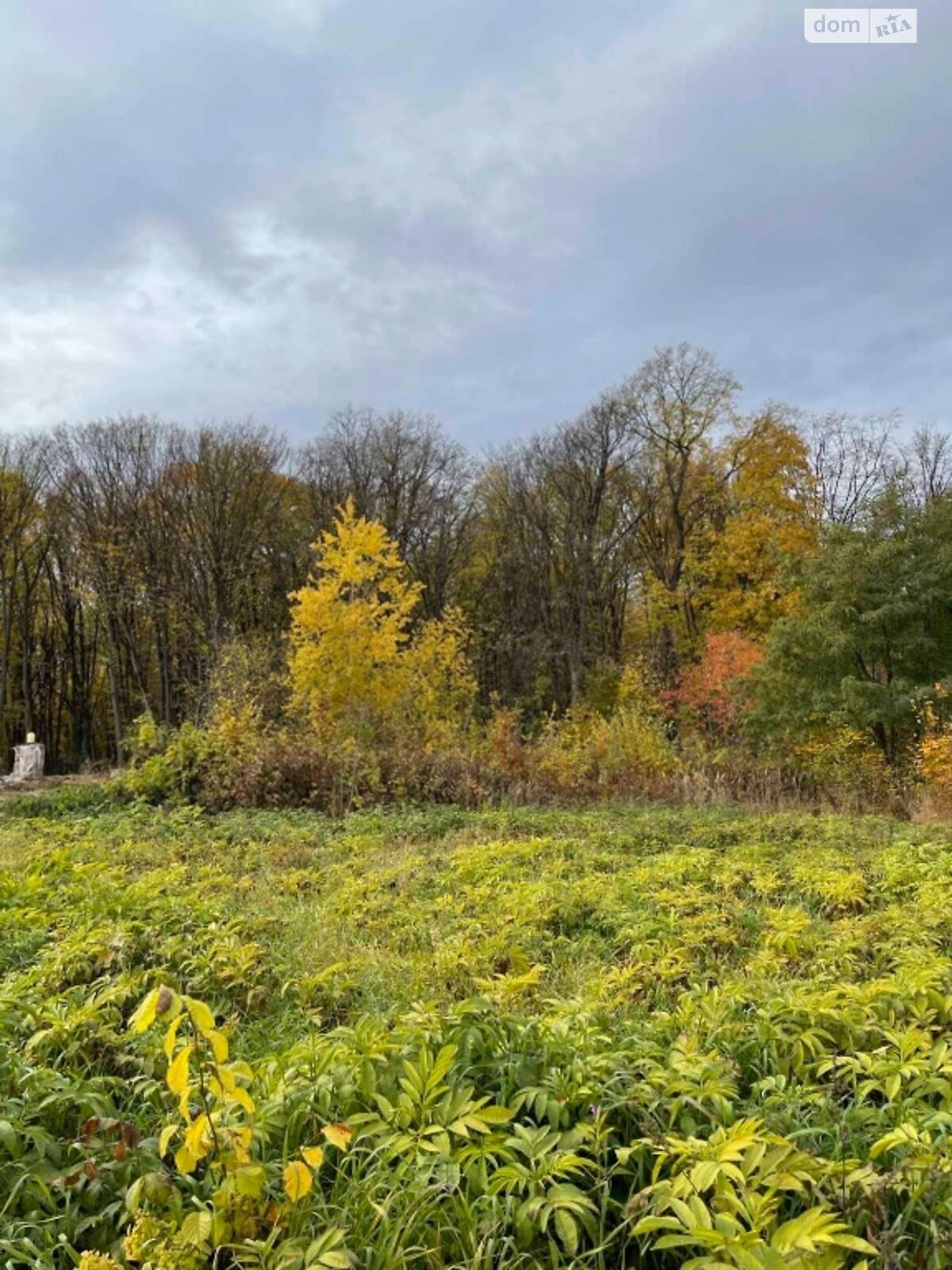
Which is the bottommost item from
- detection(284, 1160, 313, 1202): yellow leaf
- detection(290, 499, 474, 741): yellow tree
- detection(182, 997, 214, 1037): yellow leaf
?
detection(284, 1160, 313, 1202): yellow leaf

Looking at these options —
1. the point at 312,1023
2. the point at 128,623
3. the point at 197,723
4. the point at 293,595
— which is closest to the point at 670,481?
the point at 293,595

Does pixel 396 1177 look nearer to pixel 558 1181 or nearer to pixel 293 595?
pixel 558 1181

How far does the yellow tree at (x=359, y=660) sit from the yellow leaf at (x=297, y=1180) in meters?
11.6

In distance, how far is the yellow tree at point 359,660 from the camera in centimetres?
1468

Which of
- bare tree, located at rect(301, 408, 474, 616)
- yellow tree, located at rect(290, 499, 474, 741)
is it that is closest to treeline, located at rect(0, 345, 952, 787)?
bare tree, located at rect(301, 408, 474, 616)

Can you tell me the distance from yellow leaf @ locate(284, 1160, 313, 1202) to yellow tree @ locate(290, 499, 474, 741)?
1158cm

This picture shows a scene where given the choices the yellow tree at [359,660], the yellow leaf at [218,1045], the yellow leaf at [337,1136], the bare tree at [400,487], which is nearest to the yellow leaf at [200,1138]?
the yellow leaf at [218,1045]

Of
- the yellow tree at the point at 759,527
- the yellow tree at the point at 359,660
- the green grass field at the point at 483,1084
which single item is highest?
the yellow tree at the point at 759,527

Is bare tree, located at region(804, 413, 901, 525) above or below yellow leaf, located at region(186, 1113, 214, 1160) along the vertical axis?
above

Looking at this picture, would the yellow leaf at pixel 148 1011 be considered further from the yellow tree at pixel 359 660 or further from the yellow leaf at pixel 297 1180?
the yellow tree at pixel 359 660

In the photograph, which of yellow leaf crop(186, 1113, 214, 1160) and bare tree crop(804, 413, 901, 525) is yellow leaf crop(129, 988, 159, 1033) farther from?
bare tree crop(804, 413, 901, 525)

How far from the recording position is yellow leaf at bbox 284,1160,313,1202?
152 centimetres

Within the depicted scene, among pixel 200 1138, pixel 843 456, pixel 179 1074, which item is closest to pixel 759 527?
pixel 843 456

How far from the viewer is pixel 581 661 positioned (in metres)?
27.0
